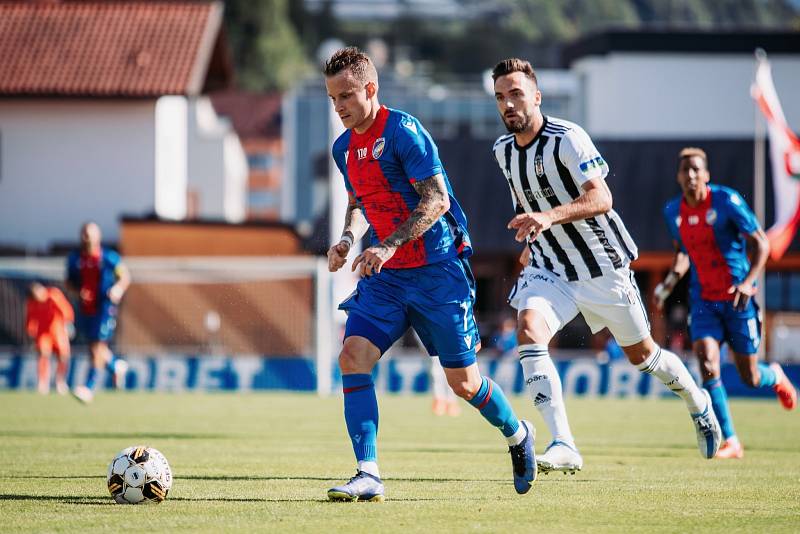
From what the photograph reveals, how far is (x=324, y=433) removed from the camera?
1339 cm

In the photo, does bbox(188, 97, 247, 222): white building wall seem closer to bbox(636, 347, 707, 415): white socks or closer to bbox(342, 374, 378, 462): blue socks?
bbox(636, 347, 707, 415): white socks

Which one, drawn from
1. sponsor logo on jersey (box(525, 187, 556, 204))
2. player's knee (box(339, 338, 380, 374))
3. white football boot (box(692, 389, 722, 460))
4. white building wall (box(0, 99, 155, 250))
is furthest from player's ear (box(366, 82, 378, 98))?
white building wall (box(0, 99, 155, 250))

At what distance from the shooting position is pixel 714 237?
1112 cm

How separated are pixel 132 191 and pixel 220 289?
10.4m

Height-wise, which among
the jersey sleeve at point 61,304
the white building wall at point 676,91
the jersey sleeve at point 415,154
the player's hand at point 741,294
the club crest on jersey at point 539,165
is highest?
the white building wall at point 676,91

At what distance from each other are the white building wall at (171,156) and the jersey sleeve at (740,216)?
1008 inches

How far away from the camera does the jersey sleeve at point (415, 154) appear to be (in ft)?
23.9

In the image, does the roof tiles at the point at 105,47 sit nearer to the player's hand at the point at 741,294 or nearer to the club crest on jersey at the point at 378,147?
the player's hand at the point at 741,294

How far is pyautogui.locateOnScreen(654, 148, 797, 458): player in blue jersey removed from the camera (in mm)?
10945

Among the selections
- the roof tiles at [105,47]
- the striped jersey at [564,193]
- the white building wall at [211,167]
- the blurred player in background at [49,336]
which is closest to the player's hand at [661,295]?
the striped jersey at [564,193]

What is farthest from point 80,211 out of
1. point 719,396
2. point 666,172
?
point 719,396

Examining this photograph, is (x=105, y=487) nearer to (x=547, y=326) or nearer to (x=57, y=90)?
(x=547, y=326)

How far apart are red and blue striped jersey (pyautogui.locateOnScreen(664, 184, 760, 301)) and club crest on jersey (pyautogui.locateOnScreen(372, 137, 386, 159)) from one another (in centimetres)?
446

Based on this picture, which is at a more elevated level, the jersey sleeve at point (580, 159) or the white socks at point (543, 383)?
the jersey sleeve at point (580, 159)
